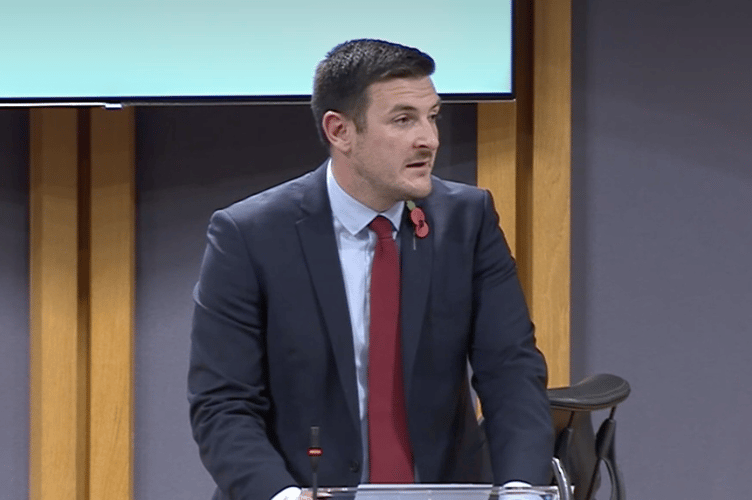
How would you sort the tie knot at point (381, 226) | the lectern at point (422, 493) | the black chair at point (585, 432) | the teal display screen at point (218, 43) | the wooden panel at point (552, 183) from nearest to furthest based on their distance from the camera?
the lectern at point (422, 493), the tie knot at point (381, 226), the black chair at point (585, 432), the teal display screen at point (218, 43), the wooden panel at point (552, 183)

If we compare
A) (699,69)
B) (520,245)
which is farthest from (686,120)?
(520,245)

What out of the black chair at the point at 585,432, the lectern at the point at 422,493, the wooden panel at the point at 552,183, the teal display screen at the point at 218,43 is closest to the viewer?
the lectern at the point at 422,493

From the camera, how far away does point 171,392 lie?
148 inches

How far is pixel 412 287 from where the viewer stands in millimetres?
2389

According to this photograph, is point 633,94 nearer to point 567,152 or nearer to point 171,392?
point 567,152

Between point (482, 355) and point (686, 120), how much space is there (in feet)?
5.33

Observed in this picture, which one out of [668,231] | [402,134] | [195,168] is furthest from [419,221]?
[668,231]

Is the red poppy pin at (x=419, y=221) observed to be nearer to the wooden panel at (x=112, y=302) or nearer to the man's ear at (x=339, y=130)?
the man's ear at (x=339, y=130)

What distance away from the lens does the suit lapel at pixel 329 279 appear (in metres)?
2.34

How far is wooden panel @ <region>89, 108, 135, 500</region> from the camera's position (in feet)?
11.9

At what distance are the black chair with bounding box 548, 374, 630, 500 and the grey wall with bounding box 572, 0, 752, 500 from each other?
897 mm

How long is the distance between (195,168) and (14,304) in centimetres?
69

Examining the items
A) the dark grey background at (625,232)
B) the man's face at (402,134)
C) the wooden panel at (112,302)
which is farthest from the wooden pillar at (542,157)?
the man's face at (402,134)

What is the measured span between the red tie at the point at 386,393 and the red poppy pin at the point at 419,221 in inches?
4.5
